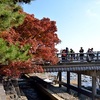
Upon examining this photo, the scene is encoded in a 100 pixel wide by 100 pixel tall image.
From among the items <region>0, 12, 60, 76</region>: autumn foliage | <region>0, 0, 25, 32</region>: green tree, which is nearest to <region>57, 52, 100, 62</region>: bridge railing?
<region>0, 12, 60, 76</region>: autumn foliage

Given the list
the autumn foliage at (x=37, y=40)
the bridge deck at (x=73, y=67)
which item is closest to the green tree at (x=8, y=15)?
the autumn foliage at (x=37, y=40)

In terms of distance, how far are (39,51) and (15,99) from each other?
495 cm

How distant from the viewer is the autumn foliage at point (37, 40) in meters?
17.1

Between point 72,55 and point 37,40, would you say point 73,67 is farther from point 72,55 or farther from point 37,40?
point 37,40

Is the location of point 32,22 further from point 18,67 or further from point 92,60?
point 92,60

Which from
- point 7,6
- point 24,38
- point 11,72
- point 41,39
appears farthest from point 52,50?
point 7,6

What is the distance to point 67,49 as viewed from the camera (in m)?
21.9

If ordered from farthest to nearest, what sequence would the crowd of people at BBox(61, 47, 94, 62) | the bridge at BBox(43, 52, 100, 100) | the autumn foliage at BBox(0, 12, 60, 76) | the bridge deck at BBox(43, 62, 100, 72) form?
1. the crowd of people at BBox(61, 47, 94, 62)
2. the bridge at BBox(43, 52, 100, 100)
3. the bridge deck at BBox(43, 62, 100, 72)
4. the autumn foliage at BBox(0, 12, 60, 76)

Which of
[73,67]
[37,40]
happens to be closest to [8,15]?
[37,40]

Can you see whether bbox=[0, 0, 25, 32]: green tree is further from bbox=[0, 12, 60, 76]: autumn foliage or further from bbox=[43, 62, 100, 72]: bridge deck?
bbox=[43, 62, 100, 72]: bridge deck

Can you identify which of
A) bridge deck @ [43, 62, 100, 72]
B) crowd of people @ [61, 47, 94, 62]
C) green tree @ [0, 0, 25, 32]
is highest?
green tree @ [0, 0, 25, 32]

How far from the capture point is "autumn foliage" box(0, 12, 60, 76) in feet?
56.1

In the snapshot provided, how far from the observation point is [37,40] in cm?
1814

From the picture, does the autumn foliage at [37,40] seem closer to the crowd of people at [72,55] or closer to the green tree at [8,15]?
the crowd of people at [72,55]
